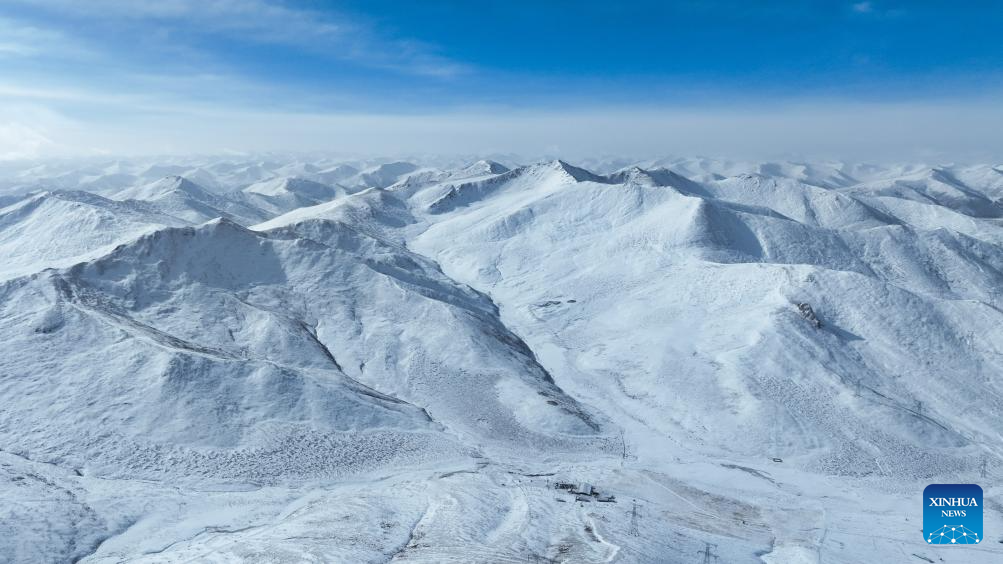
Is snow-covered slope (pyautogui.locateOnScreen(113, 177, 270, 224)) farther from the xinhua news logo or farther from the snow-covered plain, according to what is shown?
the xinhua news logo

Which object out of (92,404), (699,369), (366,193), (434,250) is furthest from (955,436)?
(366,193)

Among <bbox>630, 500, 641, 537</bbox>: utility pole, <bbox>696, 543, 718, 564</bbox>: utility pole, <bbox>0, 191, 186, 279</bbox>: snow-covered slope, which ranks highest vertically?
<bbox>0, 191, 186, 279</bbox>: snow-covered slope

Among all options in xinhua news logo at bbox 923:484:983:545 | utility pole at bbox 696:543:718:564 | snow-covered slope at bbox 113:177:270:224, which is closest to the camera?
utility pole at bbox 696:543:718:564

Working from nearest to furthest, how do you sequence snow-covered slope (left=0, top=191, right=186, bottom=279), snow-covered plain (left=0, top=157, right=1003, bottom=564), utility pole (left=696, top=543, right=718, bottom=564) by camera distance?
utility pole (left=696, top=543, right=718, bottom=564) → snow-covered plain (left=0, top=157, right=1003, bottom=564) → snow-covered slope (left=0, top=191, right=186, bottom=279)

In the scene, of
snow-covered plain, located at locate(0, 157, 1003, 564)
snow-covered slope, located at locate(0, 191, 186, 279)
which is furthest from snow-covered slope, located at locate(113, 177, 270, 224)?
snow-covered plain, located at locate(0, 157, 1003, 564)

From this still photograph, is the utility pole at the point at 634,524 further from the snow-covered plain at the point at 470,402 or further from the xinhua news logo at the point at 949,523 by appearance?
the xinhua news logo at the point at 949,523

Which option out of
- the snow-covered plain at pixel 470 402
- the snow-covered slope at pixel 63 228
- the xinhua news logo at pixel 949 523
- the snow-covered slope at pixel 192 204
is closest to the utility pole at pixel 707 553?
the snow-covered plain at pixel 470 402

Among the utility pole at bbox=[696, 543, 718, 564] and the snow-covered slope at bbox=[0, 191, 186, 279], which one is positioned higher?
the snow-covered slope at bbox=[0, 191, 186, 279]

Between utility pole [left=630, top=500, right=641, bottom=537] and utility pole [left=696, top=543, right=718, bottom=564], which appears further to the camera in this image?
utility pole [left=630, top=500, right=641, bottom=537]

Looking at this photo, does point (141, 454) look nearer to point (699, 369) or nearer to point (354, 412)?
point (354, 412)
